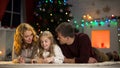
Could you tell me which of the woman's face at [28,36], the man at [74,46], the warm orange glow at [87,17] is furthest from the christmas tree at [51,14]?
the woman's face at [28,36]

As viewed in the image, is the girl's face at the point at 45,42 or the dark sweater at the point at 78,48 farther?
the dark sweater at the point at 78,48

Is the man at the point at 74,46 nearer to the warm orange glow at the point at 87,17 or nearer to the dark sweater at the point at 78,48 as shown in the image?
the dark sweater at the point at 78,48

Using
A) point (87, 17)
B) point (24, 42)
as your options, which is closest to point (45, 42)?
point (24, 42)

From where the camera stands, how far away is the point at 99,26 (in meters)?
6.15

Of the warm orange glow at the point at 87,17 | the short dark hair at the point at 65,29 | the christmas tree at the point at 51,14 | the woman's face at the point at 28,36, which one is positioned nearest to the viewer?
the short dark hair at the point at 65,29

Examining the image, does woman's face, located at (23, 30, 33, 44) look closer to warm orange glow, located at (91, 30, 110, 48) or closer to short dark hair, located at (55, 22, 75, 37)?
short dark hair, located at (55, 22, 75, 37)

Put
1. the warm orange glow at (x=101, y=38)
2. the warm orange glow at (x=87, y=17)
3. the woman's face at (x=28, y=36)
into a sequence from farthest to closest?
1. the warm orange glow at (x=87, y=17)
2. the warm orange glow at (x=101, y=38)
3. the woman's face at (x=28, y=36)

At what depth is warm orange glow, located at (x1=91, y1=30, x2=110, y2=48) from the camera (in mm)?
6035

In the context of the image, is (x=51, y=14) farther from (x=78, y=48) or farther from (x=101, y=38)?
(x=78, y=48)

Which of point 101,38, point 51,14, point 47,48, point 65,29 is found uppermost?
point 51,14

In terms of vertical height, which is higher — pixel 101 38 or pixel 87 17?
pixel 87 17

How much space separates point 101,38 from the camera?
6.14 meters

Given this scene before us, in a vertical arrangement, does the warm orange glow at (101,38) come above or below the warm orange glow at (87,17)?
below

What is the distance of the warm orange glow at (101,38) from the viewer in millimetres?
6035
